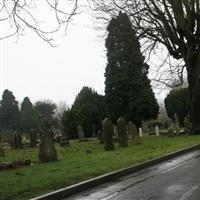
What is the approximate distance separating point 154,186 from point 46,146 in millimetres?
9441

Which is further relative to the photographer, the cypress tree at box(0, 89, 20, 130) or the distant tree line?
the cypress tree at box(0, 89, 20, 130)

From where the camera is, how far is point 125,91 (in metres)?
52.3

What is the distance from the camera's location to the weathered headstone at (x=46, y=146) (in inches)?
805

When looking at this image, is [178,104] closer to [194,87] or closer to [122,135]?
[194,87]

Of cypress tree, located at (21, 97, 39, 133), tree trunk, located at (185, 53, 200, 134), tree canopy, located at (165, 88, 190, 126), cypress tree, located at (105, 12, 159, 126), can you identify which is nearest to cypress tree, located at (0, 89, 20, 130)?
cypress tree, located at (21, 97, 39, 133)

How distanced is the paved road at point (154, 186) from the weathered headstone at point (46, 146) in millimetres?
5683

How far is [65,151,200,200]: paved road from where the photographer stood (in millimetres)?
10414

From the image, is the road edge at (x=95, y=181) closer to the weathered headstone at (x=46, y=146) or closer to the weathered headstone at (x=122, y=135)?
the weathered headstone at (x=46, y=146)

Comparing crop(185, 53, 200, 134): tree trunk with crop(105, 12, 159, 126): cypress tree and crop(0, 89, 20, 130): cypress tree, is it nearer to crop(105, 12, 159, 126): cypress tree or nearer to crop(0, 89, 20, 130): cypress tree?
crop(105, 12, 159, 126): cypress tree

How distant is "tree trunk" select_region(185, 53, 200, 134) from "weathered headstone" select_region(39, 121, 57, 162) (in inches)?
652

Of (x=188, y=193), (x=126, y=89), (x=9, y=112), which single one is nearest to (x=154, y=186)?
(x=188, y=193)

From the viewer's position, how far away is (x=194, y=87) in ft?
119

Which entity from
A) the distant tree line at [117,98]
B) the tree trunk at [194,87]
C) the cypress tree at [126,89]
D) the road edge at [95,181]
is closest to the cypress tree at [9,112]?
the distant tree line at [117,98]

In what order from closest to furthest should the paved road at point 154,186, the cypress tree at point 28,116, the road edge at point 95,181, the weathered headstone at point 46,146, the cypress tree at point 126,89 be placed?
the paved road at point 154,186 → the road edge at point 95,181 → the weathered headstone at point 46,146 → the cypress tree at point 126,89 → the cypress tree at point 28,116
